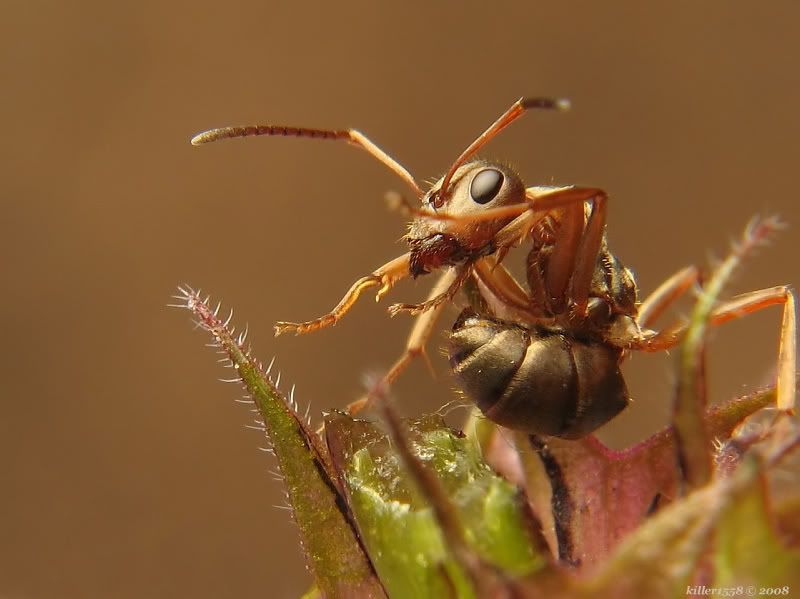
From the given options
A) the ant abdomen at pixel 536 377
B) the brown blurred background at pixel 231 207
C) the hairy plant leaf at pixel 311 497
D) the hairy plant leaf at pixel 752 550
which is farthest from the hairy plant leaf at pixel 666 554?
the brown blurred background at pixel 231 207

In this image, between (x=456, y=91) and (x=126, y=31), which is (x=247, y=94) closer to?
(x=126, y=31)

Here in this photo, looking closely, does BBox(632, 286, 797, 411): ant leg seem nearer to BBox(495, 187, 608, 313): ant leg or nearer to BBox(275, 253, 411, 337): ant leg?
BBox(495, 187, 608, 313): ant leg

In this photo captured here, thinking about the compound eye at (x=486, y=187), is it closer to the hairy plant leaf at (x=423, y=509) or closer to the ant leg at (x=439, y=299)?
the ant leg at (x=439, y=299)

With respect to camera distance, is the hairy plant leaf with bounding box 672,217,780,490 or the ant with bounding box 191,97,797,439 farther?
the ant with bounding box 191,97,797,439

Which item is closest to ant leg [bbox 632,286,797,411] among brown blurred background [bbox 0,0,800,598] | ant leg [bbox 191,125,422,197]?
ant leg [bbox 191,125,422,197]

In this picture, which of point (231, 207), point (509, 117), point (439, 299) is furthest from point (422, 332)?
point (231, 207)

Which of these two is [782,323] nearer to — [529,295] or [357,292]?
[529,295]

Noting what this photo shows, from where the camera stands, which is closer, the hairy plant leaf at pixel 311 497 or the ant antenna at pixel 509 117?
the hairy plant leaf at pixel 311 497
